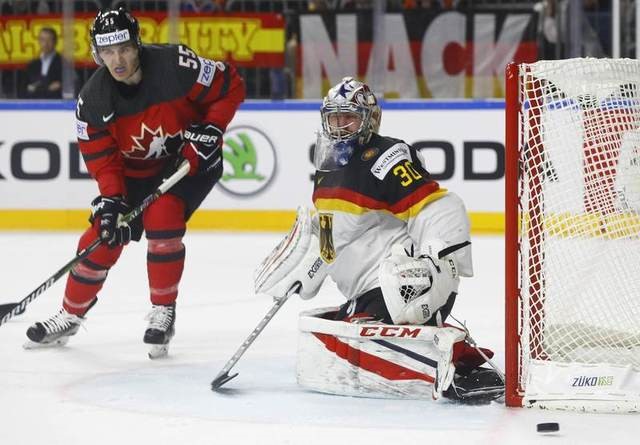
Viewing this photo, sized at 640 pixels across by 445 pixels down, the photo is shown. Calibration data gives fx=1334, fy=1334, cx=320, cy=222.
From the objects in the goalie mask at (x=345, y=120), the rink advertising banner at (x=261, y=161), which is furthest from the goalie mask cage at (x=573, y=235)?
the rink advertising banner at (x=261, y=161)

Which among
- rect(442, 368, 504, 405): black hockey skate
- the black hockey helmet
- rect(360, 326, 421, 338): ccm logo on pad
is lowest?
rect(442, 368, 504, 405): black hockey skate

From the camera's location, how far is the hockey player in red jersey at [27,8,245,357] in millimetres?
4047

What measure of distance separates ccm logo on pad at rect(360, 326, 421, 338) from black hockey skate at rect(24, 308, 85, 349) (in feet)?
4.18

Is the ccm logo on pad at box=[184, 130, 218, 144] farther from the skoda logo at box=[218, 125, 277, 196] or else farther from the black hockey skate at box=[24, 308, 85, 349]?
the skoda logo at box=[218, 125, 277, 196]

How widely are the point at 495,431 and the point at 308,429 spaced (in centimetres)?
43

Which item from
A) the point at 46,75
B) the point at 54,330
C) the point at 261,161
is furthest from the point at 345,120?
the point at 46,75

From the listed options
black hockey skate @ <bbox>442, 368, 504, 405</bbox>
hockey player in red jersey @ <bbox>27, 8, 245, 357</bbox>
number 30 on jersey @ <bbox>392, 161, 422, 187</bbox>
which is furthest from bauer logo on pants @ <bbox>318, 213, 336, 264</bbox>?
hockey player in red jersey @ <bbox>27, 8, 245, 357</bbox>

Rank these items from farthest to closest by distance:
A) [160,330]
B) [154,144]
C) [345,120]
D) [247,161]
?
[247,161] → [154,144] → [160,330] → [345,120]

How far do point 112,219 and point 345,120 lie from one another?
3.00 ft

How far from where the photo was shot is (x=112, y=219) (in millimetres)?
4027

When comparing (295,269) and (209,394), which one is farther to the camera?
(295,269)

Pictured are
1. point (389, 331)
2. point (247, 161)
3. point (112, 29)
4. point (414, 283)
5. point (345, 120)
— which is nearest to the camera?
point (414, 283)

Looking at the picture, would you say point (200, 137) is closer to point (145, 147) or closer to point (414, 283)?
point (145, 147)

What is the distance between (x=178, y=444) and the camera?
9.71 feet
